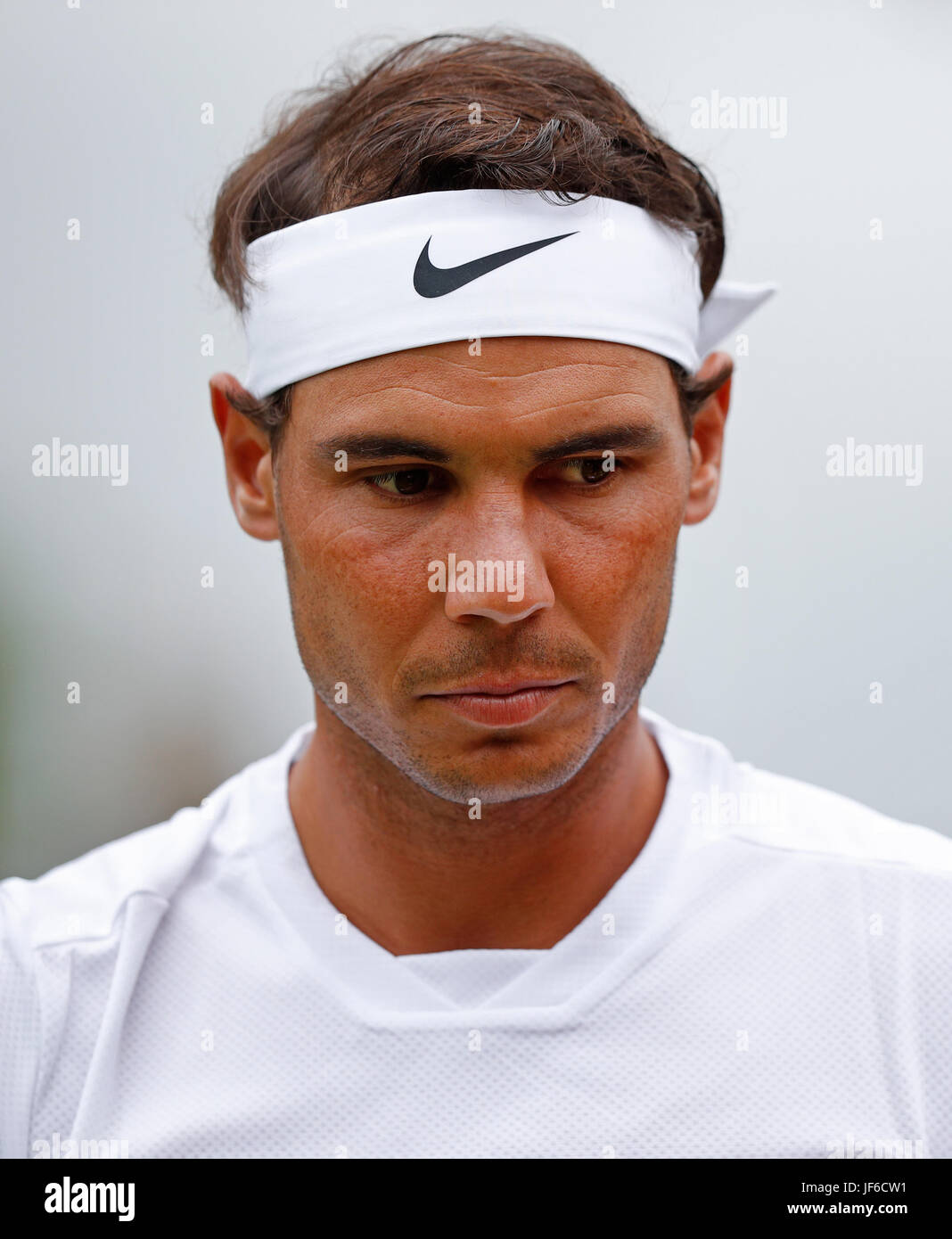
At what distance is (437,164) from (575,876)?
1331mm

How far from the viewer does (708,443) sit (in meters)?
2.54

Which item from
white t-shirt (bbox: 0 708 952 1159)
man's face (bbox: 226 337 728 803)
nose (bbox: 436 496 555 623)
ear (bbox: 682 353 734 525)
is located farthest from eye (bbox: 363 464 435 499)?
white t-shirt (bbox: 0 708 952 1159)

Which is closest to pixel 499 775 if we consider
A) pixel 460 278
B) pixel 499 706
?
pixel 499 706

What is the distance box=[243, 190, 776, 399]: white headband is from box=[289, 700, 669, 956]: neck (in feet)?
2.40

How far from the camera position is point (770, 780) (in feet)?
8.40

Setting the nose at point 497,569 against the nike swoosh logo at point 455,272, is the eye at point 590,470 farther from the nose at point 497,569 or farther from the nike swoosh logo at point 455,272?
the nike swoosh logo at point 455,272

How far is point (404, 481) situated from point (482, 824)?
0.66 meters

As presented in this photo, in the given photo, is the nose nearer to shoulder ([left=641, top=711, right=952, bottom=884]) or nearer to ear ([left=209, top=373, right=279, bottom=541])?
ear ([left=209, top=373, right=279, bottom=541])

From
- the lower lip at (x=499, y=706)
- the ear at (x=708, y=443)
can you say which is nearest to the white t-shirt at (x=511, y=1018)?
the lower lip at (x=499, y=706)

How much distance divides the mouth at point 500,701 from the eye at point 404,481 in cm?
35

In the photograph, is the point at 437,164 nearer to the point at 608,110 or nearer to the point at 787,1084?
the point at 608,110

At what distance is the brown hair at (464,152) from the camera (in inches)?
83.5

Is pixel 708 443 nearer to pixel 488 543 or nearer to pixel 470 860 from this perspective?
pixel 488 543
